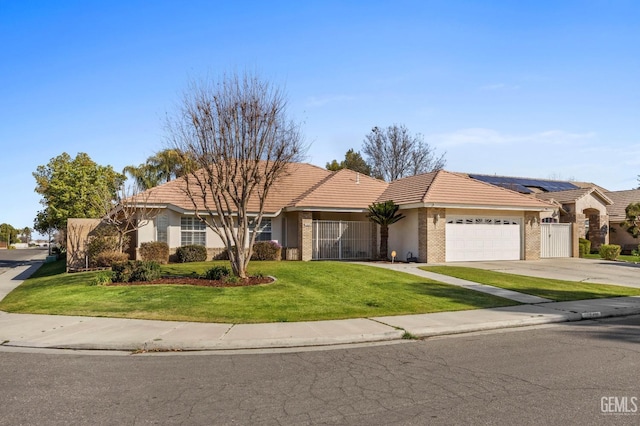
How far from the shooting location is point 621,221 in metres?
38.2

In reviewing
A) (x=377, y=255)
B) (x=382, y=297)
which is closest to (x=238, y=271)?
(x=382, y=297)

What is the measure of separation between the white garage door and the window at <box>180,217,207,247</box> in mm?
12820

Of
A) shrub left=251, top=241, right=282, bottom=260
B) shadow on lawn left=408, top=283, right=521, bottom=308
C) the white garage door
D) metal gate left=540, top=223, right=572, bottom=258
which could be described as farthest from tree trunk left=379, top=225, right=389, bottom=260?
metal gate left=540, top=223, right=572, bottom=258

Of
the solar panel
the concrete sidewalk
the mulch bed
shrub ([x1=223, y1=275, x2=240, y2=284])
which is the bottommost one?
the concrete sidewalk

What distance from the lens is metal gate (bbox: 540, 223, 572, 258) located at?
29.3 m

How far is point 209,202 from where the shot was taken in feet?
85.8

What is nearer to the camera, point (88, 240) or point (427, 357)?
point (427, 357)

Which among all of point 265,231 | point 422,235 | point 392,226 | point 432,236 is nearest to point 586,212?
point 392,226

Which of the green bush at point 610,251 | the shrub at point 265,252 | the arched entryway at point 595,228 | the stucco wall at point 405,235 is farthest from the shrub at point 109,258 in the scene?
the arched entryway at point 595,228

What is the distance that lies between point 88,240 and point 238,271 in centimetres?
1093

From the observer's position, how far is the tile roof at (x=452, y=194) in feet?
81.2

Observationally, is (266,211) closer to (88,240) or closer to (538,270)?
(88,240)

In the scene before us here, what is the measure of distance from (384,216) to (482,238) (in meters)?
5.66

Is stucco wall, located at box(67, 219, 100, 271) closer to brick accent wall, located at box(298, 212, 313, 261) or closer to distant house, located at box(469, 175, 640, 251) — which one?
brick accent wall, located at box(298, 212, 313, 261)
